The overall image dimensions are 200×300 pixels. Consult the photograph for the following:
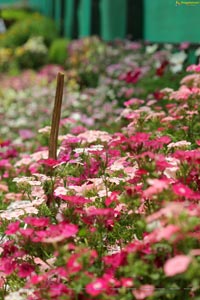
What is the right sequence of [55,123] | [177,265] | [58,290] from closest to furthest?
[177,265] < [58,290] < [55,123]

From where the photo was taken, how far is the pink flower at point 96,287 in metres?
2.24

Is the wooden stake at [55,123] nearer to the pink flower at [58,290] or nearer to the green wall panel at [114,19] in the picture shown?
the pink flower at [58,290]

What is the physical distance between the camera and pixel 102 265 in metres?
2.77

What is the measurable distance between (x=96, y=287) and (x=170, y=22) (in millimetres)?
8650

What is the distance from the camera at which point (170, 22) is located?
34.4 ft

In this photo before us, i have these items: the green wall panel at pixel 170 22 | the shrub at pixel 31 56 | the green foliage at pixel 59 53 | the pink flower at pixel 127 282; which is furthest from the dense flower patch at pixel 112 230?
the shrub at pixel 31 56

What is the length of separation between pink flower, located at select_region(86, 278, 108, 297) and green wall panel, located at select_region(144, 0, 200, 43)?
6790 millimetres

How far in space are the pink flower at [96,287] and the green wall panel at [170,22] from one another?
6.79m

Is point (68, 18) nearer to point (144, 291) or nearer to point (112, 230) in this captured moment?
point (112, 230)

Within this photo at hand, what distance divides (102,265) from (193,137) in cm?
174

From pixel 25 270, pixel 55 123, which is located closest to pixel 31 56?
pixel 55 123

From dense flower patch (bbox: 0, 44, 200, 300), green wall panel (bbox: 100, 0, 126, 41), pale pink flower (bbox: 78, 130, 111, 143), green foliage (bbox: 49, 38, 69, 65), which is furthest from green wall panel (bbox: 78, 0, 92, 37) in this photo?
dense flower patch (bbox: 0, 44, 200, 300)

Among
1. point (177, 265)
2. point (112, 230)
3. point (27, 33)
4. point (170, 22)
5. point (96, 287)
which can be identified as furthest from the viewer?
point (27, 33)

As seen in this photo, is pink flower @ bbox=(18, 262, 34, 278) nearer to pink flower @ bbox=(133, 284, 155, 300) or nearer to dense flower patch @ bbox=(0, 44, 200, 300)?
dense flower patch @ bbox=(0, 44, 200, 300)
